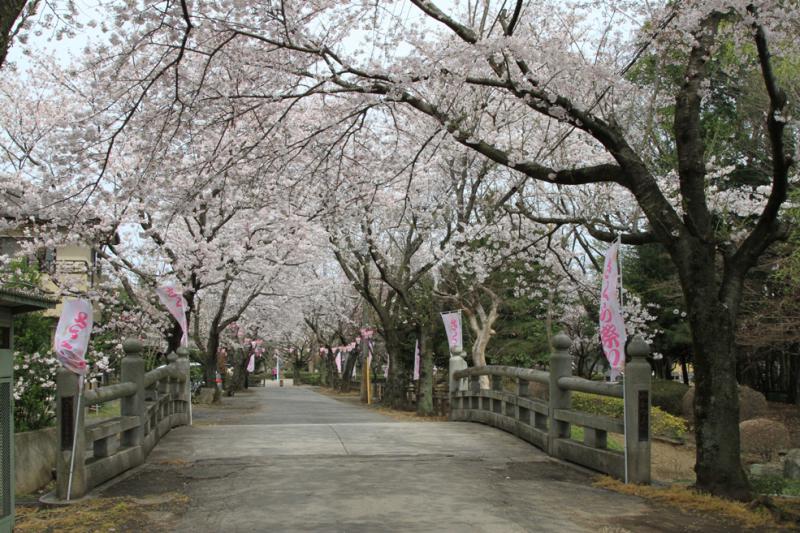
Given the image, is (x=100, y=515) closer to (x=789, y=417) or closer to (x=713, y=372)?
(x=713, y=372)

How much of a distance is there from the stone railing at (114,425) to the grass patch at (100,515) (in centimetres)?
44

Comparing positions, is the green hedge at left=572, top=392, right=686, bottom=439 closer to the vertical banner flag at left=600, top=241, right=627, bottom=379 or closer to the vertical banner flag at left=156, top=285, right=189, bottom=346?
the vertical banner flag at left=156, top=285, right=189, bottom=346

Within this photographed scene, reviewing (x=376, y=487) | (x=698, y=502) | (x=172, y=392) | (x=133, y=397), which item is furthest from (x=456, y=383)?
(x=698, y=502)

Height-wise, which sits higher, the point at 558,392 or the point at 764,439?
the point at 558,392

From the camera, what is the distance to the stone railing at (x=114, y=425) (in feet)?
24.7

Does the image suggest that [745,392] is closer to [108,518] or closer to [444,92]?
[444,92]

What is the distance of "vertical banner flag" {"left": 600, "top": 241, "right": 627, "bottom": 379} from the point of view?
8.51 meters

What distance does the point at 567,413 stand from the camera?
10.1 meters

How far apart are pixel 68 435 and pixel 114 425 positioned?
1.25 metres

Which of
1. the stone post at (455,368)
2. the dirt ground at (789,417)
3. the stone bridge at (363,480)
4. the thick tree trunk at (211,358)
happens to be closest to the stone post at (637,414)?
the stone bridge at (363,480)

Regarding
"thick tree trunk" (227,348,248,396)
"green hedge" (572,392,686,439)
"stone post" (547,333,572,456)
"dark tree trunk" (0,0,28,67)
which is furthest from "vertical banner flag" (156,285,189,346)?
"thick tree trunk" (227,348,248,396)

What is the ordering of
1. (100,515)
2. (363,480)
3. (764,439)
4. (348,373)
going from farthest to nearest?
1. (348,373)
2. (764,439)
3. (363,480)
4. (100,515)

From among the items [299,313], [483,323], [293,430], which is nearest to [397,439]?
[293,430]

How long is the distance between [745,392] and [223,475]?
18881mm
